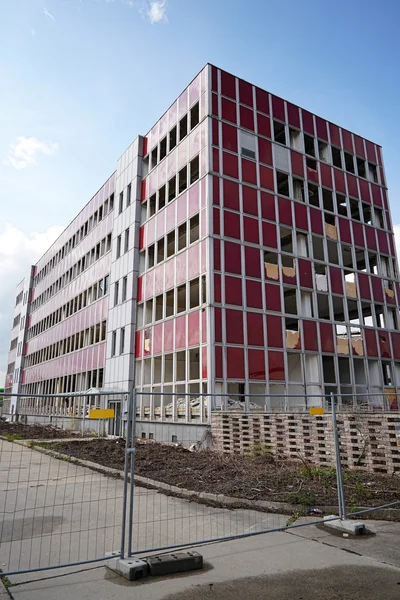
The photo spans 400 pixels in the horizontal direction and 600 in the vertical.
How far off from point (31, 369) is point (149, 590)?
45.8 m

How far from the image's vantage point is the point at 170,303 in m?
23.9

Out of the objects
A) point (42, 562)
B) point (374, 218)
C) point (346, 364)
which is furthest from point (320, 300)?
point (42, 562)

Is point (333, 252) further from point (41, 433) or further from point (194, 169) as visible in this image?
point (41, 433)

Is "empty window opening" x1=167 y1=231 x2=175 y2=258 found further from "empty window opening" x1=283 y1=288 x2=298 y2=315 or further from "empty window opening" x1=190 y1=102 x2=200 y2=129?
"empty window opening" x1=283 y1=288 x2=298 y2=315

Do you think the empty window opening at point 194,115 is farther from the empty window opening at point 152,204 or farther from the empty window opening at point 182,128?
the empty window opening at point 152,204

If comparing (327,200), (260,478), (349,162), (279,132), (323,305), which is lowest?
(260,478)

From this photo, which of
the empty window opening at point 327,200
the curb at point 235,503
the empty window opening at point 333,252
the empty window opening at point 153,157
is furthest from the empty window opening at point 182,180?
the curb at point 235,503

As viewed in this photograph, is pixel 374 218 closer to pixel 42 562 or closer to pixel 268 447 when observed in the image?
pixel 268 447

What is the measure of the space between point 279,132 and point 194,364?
1537 centimetres

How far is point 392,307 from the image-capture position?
1038 inches

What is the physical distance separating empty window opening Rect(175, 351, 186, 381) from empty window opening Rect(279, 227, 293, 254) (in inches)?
319

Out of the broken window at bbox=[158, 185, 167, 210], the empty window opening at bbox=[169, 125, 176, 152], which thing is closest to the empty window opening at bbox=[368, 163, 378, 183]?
the empty window opening at bbox=[169, 125, 176, 152]

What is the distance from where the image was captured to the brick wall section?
1010 cm

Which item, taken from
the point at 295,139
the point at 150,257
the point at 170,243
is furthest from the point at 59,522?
the point at 295,139
